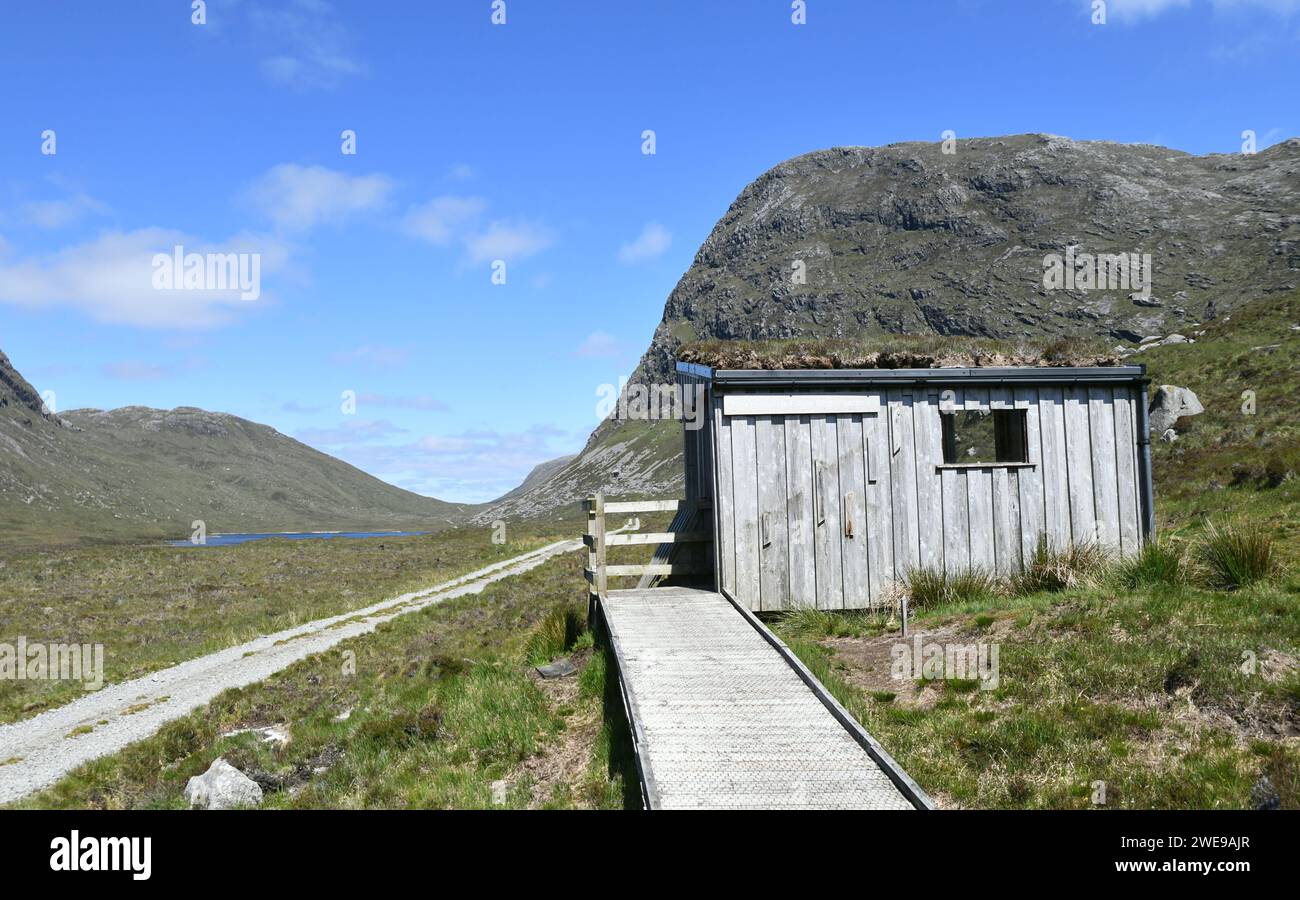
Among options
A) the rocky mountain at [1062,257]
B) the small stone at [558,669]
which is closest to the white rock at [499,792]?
the small stone at [558,669]

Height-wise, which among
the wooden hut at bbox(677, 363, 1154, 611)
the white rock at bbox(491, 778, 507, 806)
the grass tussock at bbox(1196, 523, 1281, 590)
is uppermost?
the wooden hut at bbox(677, 363, 1154, 611)

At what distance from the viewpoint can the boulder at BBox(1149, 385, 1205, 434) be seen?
1315 inches

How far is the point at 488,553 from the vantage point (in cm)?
5331

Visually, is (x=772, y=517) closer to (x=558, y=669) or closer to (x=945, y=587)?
(x=945, y=587)

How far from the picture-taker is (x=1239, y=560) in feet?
37.6

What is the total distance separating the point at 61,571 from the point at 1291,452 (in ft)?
160

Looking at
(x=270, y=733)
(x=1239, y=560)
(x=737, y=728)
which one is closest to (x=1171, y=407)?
(x=1239, y=560)

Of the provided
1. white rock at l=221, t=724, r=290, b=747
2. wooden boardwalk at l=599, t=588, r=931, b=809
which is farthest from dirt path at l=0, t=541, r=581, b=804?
wooden boardwalk at l=599, t=588, r=931, b=809

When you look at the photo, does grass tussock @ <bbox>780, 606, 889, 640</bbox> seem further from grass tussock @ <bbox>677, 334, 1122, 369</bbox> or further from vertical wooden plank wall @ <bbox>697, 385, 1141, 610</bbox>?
grass tussock @ <bbox>677, 334, 1122, 369</bbox>

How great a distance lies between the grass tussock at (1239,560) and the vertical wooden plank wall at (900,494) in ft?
7.69

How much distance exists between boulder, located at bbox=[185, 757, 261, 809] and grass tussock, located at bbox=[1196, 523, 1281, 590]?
1302 centimetres
